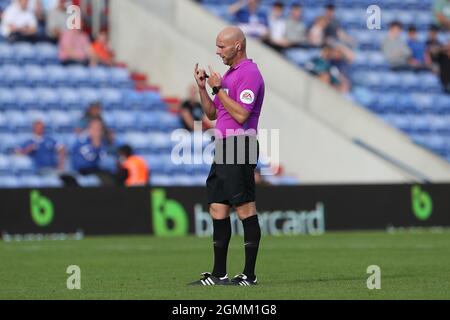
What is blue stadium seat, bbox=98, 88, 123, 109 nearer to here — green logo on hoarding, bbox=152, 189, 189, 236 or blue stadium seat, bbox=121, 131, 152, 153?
blue stadium seat, bbox=121, 131, 152, 153

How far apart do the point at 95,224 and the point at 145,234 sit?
0.88 metres

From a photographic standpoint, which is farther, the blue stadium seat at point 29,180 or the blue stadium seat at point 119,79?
the blue stadium seat at point 119,79

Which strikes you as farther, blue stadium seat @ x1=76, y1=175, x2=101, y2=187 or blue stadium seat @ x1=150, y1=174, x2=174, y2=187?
blue stadium seat @ x1=150, y1=174, x2=174, y2=187

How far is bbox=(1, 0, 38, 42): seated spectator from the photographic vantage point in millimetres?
23609

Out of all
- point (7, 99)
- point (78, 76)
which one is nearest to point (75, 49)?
point (78, 76)

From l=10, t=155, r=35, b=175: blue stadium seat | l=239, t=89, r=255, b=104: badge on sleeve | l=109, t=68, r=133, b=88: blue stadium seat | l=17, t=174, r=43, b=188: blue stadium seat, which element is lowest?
l=17, t=174, r=43, b=188: blue stadium seat

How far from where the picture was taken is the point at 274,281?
11648mm

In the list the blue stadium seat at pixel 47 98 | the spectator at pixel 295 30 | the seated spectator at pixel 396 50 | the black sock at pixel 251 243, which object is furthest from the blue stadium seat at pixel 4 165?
the black sock at pixel 251 243

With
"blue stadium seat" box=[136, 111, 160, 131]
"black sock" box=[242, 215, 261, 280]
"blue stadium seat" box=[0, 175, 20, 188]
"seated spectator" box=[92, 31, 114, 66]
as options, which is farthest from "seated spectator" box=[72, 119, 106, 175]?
"black sock" box=[242, 215, 261, 280]

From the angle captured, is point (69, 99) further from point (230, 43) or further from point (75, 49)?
point (230, 43)

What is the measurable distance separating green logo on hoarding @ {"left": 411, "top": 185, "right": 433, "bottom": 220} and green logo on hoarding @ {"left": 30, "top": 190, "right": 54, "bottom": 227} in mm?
6362

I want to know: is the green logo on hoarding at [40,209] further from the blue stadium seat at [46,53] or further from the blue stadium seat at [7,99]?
the blue stadium seat at [46,53]

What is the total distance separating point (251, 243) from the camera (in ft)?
36.1

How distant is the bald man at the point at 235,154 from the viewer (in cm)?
1092
